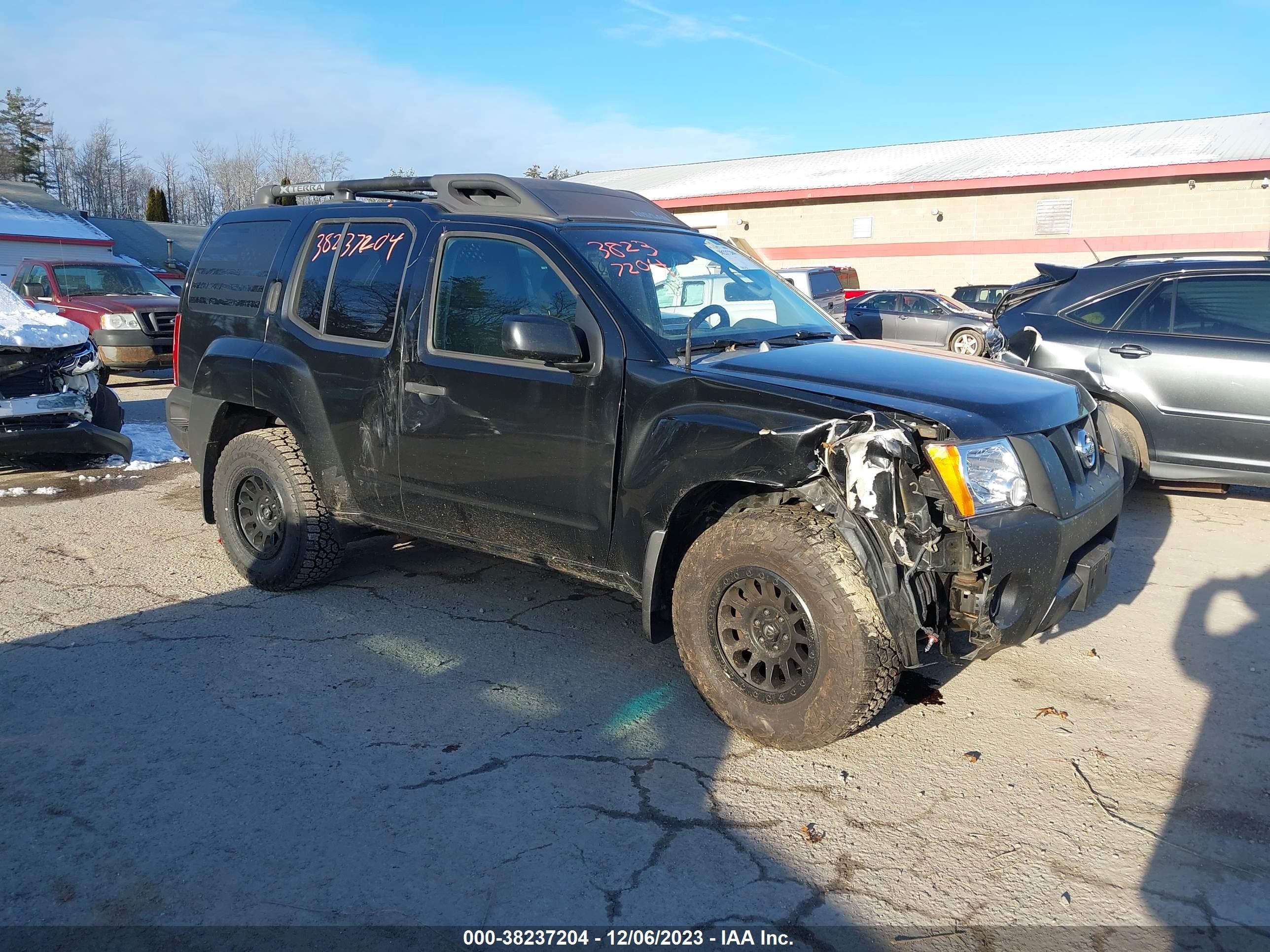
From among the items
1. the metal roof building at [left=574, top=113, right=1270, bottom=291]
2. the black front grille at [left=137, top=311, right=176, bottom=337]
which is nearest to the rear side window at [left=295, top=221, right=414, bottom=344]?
the black front grille at [left=137, top=311, right=176, bottom=337]

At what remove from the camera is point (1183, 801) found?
10.7 ft

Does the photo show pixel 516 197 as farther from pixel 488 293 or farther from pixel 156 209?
pixel 156 209

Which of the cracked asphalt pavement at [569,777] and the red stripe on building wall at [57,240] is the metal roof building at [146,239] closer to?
the red stripe on building wall at [57,240]

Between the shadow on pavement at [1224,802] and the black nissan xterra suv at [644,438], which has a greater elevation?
the black nissan xterra suv at [644,438]

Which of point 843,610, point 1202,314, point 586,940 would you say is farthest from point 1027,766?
point 1202,314

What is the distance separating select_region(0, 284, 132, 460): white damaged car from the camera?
7523 mm

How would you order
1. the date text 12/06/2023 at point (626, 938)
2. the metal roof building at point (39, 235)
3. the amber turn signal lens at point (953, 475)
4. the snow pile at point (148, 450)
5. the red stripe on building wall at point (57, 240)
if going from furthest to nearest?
the metal roof building at point (39, 235) → the red stripe on building wall at point (57, 240) → the snow pile at point (148, 450) → the amber turn signal lens at point (953, 475) → the date text 12/06/2023 at point (626, 938)

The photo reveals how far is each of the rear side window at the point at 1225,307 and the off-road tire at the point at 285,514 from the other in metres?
5.73

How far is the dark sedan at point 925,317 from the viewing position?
18.5 metres

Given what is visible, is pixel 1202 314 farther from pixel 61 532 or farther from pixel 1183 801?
pixel 61 532

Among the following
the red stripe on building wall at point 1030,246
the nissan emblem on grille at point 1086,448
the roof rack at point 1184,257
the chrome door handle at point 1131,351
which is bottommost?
the nissan emblem on grille at point 1086,448

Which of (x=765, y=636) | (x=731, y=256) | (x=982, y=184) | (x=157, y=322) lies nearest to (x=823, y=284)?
(x=982, y=184)

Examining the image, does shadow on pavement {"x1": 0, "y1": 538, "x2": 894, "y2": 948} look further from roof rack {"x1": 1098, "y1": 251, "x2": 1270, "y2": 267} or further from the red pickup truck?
the red pickup truck

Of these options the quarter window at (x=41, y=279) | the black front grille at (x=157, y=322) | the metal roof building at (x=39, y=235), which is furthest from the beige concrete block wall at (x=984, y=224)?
the quarter window at (x=41, y=279)
